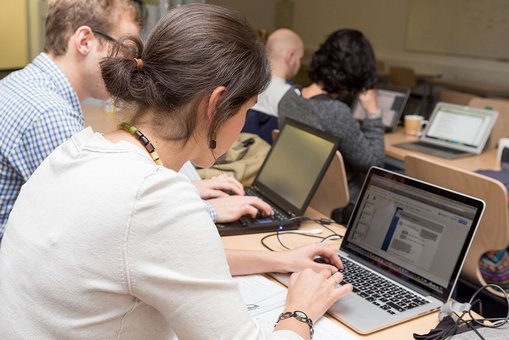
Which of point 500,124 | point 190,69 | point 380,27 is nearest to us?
point 190,69

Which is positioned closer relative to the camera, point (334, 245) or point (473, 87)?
point (334, 245)

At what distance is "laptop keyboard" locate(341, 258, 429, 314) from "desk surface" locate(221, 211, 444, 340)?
5 cm

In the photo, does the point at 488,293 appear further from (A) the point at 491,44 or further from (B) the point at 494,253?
(A) the point at 491,44

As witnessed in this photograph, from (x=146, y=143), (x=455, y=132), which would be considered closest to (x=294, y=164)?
(x=146, y=143)

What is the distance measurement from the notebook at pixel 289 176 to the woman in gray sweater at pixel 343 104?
496 mm

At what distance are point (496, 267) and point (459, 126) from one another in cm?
121

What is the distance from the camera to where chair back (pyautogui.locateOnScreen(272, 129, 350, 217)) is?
218 centimetres

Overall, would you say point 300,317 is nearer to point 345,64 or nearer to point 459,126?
point 345,64

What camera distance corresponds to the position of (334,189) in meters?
2.27

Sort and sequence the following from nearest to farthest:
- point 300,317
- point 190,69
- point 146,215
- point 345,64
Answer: point 146,215, point 190,69, point 300,317, point 345,64

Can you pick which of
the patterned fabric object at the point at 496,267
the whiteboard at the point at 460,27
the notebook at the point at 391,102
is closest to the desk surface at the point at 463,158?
the notebook at the point at 391,102

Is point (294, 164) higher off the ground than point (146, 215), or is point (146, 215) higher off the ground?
point (146, 215)

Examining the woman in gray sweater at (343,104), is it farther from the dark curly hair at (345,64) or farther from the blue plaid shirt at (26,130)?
the blue plaid shirt at (26,130)

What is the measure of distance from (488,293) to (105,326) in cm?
170
